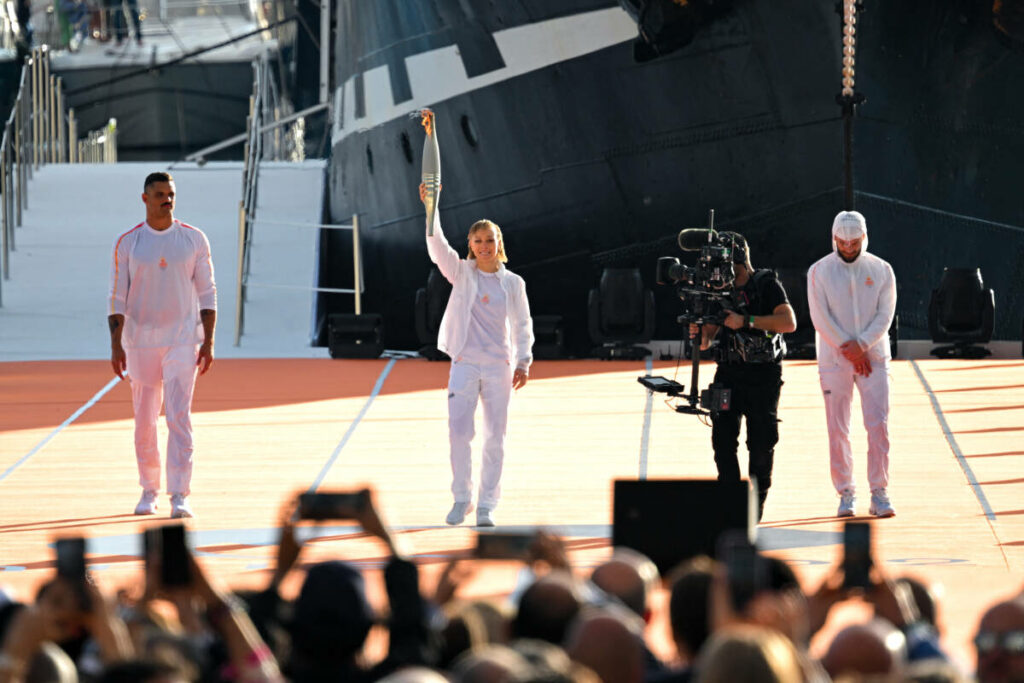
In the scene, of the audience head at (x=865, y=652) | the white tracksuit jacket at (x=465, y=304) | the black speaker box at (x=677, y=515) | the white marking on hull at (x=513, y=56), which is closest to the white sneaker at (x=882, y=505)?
the white tracksuit jacket at (x=465, y=304)

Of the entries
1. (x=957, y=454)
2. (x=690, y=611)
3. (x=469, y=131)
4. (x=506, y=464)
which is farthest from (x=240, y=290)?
(x=690, y=611)

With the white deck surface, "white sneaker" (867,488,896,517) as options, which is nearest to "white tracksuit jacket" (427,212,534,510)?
"white sneaker" (867,488,896,517)

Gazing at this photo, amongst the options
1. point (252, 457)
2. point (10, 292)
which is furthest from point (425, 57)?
point (252, 457)

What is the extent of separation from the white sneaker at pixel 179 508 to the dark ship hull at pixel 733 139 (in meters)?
9.27

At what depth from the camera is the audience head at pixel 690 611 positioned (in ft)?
11.4

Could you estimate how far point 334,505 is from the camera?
13.5 ft

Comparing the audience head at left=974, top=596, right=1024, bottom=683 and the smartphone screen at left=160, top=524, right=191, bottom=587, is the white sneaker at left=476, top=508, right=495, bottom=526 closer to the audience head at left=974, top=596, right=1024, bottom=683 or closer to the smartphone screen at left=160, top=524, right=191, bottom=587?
the smartphone screen at left=160, top=524, right=191, bottom=587

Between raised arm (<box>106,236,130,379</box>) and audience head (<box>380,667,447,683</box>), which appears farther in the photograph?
raised arm (<box>106,236,130,379</box>)

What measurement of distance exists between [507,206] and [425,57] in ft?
7.34

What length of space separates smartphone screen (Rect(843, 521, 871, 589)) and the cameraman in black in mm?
4531

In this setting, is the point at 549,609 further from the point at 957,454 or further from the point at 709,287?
the point at 957,454

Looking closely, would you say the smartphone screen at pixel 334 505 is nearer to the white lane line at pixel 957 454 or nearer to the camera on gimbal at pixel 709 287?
the camera on gimbal at pixel 709 287

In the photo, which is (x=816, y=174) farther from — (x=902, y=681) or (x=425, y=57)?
(x=902, y=681)

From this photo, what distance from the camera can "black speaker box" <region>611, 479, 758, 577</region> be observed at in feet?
18.9
